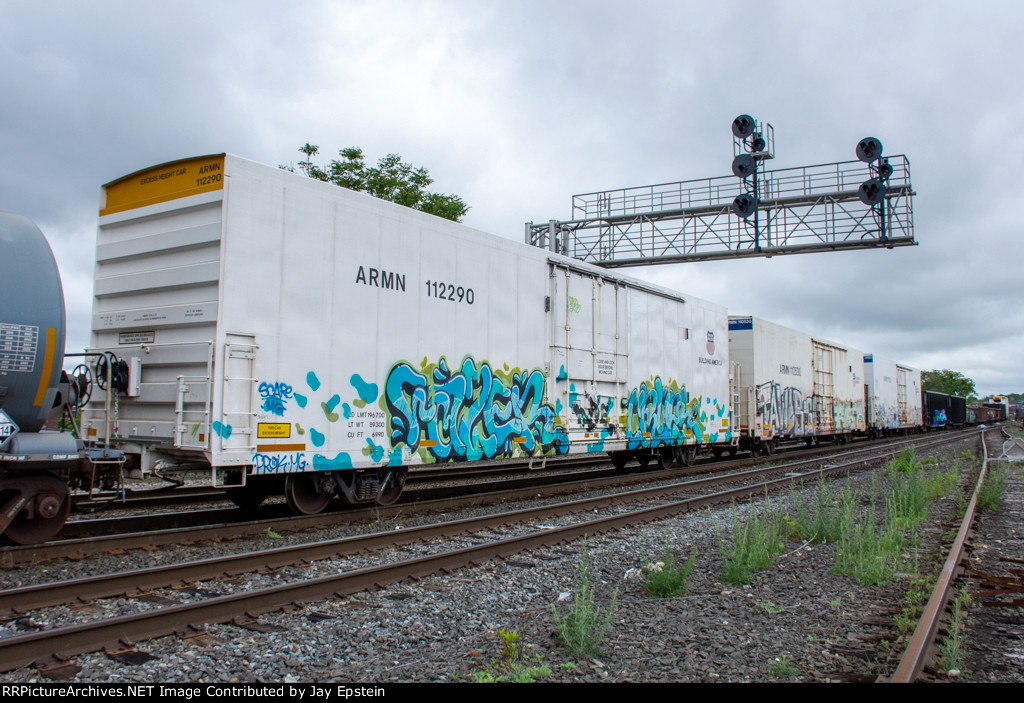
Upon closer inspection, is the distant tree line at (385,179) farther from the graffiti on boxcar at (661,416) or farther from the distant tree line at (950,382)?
the distant tree line at (950,382)

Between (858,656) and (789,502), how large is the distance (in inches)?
279

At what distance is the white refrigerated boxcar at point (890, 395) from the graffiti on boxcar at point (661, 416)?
21.3 m

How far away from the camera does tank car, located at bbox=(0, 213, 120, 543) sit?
581 cm

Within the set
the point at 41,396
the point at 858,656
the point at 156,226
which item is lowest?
the point at 858,656

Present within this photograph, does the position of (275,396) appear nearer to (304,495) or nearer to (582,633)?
(304,495)

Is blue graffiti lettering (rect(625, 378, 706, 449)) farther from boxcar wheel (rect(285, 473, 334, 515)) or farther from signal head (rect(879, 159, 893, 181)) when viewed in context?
signal head (rect(879, 159, 893, 181))

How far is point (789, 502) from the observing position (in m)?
10.9

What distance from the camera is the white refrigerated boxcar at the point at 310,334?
6902 mm

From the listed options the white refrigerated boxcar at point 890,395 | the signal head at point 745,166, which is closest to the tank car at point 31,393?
the signal head at point 745,166

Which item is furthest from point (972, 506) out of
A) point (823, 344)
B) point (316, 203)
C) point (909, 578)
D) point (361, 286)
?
point (823, 344)

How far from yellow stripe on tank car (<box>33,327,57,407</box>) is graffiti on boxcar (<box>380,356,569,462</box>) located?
340 centimetres

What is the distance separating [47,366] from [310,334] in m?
2.44

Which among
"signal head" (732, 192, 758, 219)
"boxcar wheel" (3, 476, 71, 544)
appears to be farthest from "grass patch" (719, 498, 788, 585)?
"signal head" (732, 192, 758, 219)
